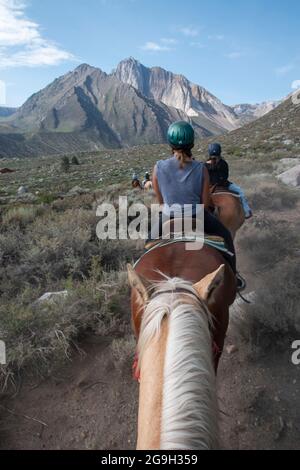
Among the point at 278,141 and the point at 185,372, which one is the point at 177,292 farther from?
the point at 278,141

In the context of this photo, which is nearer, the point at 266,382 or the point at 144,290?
the point at 144,290

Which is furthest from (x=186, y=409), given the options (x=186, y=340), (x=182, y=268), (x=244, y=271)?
(x=244, y=271)

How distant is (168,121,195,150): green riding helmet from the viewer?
10.8 feet

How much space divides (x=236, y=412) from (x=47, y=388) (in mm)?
1983

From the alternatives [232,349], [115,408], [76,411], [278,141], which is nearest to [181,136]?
[232,349]

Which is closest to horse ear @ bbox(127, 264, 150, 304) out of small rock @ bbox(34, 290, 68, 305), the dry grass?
the dry grass

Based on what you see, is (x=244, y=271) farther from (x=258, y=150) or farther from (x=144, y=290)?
(x=258, y=150)

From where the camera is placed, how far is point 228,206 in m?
5.92

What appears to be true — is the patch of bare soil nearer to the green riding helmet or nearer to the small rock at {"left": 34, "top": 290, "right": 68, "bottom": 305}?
the small rock at {"left": 34, "top": 290, "right": 68, "bottom": 305}

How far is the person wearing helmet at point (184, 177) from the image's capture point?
328 centimetres

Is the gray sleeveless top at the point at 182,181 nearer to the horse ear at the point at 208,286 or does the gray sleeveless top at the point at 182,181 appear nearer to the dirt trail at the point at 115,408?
the horse ear at the point at 208,286

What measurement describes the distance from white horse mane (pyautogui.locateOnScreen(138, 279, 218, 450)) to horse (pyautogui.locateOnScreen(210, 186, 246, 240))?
406cm
